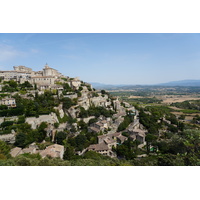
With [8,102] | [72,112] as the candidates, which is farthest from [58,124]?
[8,102]

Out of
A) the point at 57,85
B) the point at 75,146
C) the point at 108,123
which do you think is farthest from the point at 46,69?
the point at 75,146

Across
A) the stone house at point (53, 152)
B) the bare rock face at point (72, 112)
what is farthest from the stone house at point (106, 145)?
the bare rock face at point (72, 112)

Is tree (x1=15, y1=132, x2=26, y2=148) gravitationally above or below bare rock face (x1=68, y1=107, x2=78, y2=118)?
below

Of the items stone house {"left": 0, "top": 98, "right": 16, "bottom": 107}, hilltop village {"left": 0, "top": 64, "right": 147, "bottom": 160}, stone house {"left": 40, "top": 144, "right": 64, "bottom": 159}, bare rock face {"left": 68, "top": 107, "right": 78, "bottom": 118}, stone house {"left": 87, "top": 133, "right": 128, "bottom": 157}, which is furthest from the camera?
bare rock face {"left": 68, "top": 107, "right": 78, "bottom": 118}

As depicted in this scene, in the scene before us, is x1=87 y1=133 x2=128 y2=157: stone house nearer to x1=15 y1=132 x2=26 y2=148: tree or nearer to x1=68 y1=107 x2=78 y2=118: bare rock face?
x1=68 y1=107 x2=78 y2=118: bare rock face

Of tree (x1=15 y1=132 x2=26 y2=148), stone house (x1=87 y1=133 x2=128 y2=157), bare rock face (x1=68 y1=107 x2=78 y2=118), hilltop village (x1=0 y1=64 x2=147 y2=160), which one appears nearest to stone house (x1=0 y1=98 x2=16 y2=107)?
hilltop village (x1=0 y1=64 x2=147 y2=160)

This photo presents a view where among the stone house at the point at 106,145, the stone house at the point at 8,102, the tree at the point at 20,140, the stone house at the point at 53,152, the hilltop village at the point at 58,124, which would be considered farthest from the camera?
the stone house at the point at 8,102

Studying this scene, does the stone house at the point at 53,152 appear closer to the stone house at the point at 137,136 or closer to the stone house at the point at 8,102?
the stone house at the point at 8,102

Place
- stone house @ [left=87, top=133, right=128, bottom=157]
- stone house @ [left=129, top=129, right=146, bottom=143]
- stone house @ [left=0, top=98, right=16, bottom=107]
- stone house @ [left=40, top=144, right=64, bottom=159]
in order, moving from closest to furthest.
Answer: stone house @ [left=40, top=144, right=64, bottom=159]
stone house @ [left=87, top=133, right=128, bottom=157]
stone house @ [left=0, top=98, right=16, bottom=107]
stone house @ [left=129, top=129, right=146, bottom=143]

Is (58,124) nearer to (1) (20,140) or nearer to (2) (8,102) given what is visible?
(1) (20,140)
